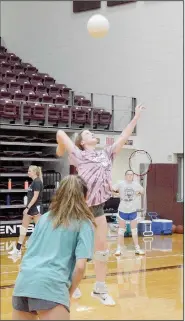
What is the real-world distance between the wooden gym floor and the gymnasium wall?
6.62 metres

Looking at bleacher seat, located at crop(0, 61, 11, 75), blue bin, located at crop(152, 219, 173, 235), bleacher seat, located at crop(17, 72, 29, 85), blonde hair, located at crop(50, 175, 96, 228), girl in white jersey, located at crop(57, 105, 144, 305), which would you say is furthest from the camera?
bleacher seat, located at crop(0, 61, 11, 75)

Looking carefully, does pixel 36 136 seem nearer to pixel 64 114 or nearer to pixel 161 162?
pixel 64 114

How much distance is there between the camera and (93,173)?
21.2 feet

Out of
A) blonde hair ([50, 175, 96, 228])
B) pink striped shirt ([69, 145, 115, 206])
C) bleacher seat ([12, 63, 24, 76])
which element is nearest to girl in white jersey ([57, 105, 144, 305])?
pink striped shirt ([69, 145, 115, 206])

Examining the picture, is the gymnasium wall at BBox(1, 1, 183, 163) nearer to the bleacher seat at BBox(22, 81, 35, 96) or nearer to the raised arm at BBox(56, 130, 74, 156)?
the bleacher seat at BBox(22, 81, 35, 96)

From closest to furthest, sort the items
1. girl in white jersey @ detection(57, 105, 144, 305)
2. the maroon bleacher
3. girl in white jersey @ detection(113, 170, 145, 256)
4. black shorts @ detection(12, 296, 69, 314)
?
black shorts @ detection(12, 296, 69, 314)
girl in white jersey @ detection(57, 105, 144, 305)
girl in white jersey @ detection(113, 170, 145, 256)
the maroon bleacher

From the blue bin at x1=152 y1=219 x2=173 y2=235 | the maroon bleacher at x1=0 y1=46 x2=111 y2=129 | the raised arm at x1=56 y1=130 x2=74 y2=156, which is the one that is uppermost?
the maroon bleacher at x1=0 y1=46 x2=111 y2=129

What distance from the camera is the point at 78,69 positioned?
20.9m

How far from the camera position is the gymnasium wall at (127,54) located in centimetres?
1823

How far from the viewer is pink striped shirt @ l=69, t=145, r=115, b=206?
6.45 meters

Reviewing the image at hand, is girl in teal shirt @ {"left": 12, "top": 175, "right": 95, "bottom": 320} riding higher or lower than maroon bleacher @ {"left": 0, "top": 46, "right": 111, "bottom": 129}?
lower

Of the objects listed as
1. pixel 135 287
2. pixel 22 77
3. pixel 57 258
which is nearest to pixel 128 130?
pixel 135 287

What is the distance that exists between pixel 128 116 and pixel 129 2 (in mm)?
3867

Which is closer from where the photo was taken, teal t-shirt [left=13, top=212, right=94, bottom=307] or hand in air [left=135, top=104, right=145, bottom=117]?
teal t-shirt [left=13, top=212, right=94, bottom=307]
